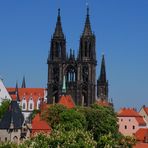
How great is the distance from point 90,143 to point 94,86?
67.2 metres

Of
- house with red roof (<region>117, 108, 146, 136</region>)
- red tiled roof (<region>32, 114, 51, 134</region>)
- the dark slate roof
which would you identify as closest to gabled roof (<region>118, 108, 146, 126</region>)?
house with red roof (<region>117, 108, 146, 136</region>)

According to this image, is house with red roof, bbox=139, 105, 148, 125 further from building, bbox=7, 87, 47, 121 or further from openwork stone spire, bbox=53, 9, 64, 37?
building, bbox=7, 87, 47, 121

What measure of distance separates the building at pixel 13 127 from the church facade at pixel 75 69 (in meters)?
40.7

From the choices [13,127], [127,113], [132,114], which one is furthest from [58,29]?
[13,127]

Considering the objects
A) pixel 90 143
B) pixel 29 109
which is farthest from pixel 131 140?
pixel 29 109

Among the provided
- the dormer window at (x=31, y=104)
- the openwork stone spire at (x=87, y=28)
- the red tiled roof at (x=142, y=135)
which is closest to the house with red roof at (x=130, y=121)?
the red tiled roof at (x=142, y=135)

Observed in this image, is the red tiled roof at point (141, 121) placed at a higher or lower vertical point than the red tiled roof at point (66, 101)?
lower

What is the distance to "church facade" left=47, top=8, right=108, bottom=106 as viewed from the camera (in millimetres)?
117375

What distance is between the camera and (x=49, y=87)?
117750 millimetres

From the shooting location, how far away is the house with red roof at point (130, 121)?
371 feet

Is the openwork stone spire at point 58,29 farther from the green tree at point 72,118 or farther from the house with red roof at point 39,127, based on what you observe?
the house with red roof at point 39,127

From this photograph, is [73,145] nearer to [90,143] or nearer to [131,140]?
[90,143]

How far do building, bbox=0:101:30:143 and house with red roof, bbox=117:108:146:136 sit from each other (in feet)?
139

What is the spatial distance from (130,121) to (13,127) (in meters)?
46.1
